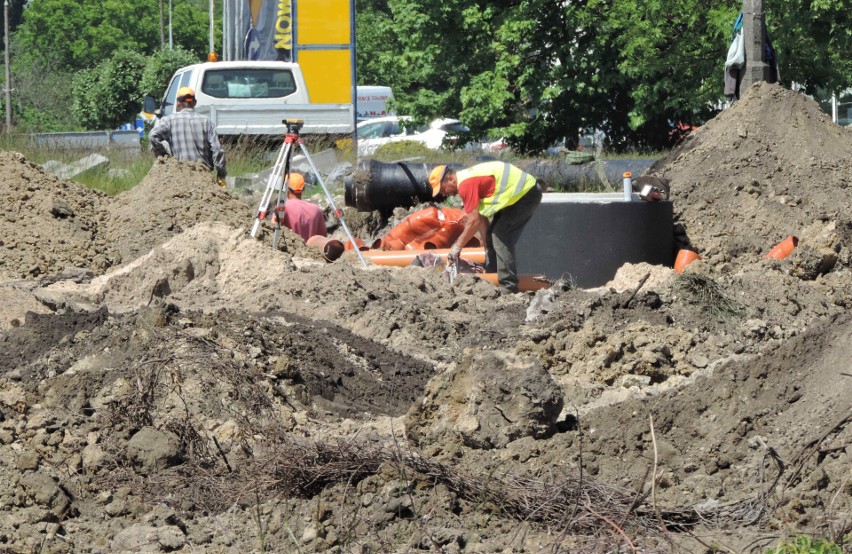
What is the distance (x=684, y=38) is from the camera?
18344mm

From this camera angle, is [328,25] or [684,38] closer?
[684,38]

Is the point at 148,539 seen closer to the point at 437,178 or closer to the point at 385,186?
the point at 437,178

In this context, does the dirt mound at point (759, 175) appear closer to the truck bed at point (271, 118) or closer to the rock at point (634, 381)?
the rock at point (634, 381)

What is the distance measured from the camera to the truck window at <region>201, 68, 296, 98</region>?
61.5 ft

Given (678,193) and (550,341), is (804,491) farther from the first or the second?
(678,193)

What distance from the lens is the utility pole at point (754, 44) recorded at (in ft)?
47.5

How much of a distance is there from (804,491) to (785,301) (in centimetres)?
449

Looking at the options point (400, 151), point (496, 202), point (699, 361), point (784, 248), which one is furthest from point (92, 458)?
point (400, 151)

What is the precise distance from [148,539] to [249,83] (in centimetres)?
1496

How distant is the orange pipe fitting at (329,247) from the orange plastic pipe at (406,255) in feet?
1.00

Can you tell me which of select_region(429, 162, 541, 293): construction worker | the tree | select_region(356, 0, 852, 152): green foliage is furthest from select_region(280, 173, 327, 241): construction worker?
the tree

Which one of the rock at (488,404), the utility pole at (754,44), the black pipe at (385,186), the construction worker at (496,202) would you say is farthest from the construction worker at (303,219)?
the rock at (488,404)

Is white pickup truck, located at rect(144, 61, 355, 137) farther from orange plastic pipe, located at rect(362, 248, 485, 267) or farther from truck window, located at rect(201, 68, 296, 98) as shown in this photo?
orange plastic pipe, located at rect(362, 248, 485, 267)

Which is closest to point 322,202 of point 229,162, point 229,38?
point 229,162
